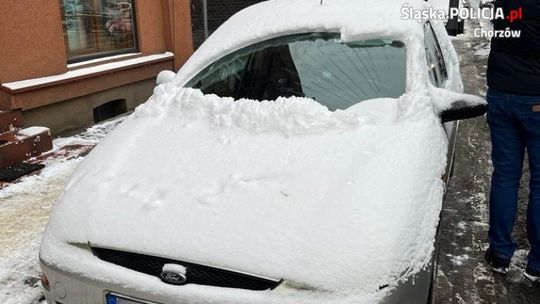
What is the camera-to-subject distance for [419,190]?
7.05 feet

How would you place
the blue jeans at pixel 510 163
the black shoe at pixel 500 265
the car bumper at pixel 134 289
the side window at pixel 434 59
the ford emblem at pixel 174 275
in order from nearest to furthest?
the car bumper at pixel 134 289 → the ford emblem at pixel 174 275 → the blue jeans at pixel 510 163 → the black shoe at pixel 500 265 → the side window at pixel 434 59

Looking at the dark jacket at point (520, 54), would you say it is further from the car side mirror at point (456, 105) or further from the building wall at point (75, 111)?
the building wall at point (75, 111)

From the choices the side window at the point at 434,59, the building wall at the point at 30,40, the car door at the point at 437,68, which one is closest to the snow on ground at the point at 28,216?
the building wall at the point at 30,40

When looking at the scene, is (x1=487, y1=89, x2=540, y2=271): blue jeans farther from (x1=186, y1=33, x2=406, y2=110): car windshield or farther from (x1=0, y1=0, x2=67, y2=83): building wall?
(x1=0, y1=0, x2=67, y2=83): building wall

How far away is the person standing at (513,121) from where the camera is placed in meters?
2.77

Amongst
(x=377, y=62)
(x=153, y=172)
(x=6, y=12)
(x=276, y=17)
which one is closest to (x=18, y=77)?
(x=6, y=12)

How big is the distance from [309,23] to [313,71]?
0.39m

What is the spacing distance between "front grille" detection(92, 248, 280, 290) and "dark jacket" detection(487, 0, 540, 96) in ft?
6.24

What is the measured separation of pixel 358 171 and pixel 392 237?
354 mm

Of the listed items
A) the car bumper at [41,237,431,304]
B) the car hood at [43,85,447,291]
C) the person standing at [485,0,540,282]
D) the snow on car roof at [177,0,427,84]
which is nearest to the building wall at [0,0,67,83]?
the snow on car roof at [177,0,427,84]

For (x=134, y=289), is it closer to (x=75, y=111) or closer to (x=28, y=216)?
(x=28, y=216)

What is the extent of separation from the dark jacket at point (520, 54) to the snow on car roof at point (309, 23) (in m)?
0.48

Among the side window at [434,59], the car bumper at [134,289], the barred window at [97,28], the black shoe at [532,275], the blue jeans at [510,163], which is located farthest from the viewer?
the barred window at [97,28]

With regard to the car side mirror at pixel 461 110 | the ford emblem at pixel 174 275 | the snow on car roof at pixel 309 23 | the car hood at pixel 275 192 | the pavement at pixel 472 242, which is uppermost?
the snow on car roof at pixel 309 23
